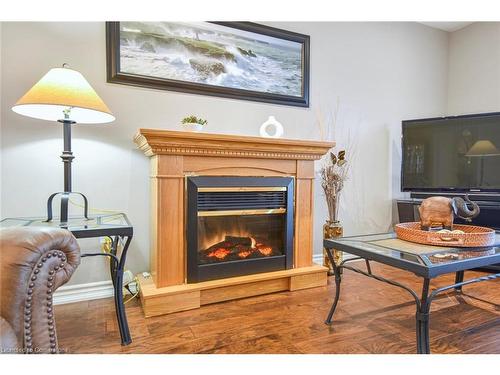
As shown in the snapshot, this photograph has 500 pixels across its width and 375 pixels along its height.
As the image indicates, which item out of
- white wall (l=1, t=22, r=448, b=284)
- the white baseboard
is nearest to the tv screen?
white wall (l=1, t=22, r=448, b=284)

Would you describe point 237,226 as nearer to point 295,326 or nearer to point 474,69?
point 295,326

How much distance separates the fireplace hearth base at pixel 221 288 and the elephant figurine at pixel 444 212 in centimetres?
91

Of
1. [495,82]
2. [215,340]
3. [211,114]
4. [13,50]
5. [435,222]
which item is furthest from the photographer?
[495,82]

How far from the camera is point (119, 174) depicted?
7.00ft

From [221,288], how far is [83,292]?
96cm

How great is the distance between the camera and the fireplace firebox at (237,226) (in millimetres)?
1997

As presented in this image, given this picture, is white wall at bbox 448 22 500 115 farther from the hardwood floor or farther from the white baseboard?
the white baseboard

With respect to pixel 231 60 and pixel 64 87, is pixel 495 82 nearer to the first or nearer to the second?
pixel 231 60

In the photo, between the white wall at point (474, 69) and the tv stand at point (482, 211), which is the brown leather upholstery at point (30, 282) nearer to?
the tv stand at point (482, 211)

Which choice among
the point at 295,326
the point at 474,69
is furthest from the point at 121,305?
the point at 474,69

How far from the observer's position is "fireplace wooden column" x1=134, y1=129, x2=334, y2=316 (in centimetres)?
186

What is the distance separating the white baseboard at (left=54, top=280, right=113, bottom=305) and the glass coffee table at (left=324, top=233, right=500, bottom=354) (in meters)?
1.54
